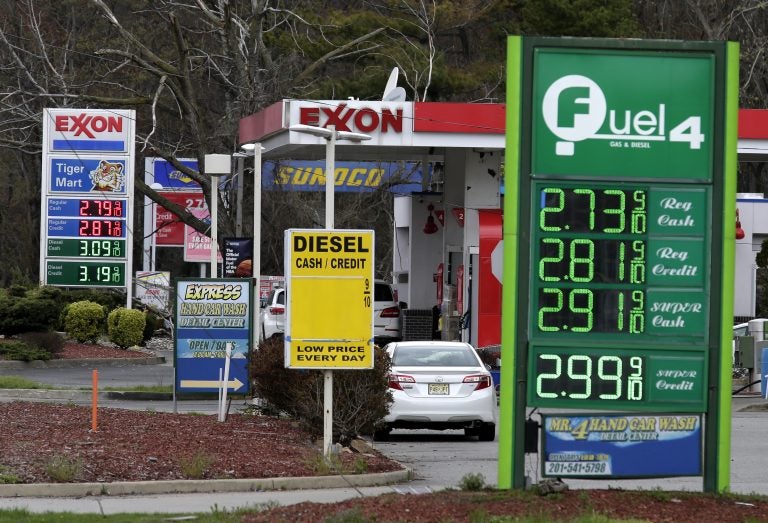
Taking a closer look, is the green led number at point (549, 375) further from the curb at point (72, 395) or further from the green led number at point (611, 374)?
the curb at point (72, 395)

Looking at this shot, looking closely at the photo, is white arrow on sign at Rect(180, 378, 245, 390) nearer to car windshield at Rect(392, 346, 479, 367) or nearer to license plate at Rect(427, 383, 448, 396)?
car windshield at Rect(392, 346, 479, 367)

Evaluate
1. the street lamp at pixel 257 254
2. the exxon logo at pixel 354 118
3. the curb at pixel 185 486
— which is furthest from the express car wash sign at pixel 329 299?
the exxon logo at pixel 354 118

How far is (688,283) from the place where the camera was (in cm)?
1168

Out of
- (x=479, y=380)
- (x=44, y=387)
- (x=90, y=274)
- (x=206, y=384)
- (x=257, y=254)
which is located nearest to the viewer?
(x=479, y=380)

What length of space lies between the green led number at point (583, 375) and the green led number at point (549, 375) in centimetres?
8

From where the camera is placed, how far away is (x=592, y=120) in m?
11.8

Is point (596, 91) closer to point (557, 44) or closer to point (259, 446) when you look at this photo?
point (557, 44)

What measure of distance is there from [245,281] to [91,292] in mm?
20480

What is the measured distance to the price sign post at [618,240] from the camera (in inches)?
451

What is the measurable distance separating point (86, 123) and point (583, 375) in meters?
27.6

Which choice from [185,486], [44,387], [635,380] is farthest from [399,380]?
[44,387]

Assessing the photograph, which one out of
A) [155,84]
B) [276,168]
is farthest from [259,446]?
[155,84]

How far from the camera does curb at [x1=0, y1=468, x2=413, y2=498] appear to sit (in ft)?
44.1

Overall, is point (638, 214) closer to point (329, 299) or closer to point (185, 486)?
point (329, 299)
